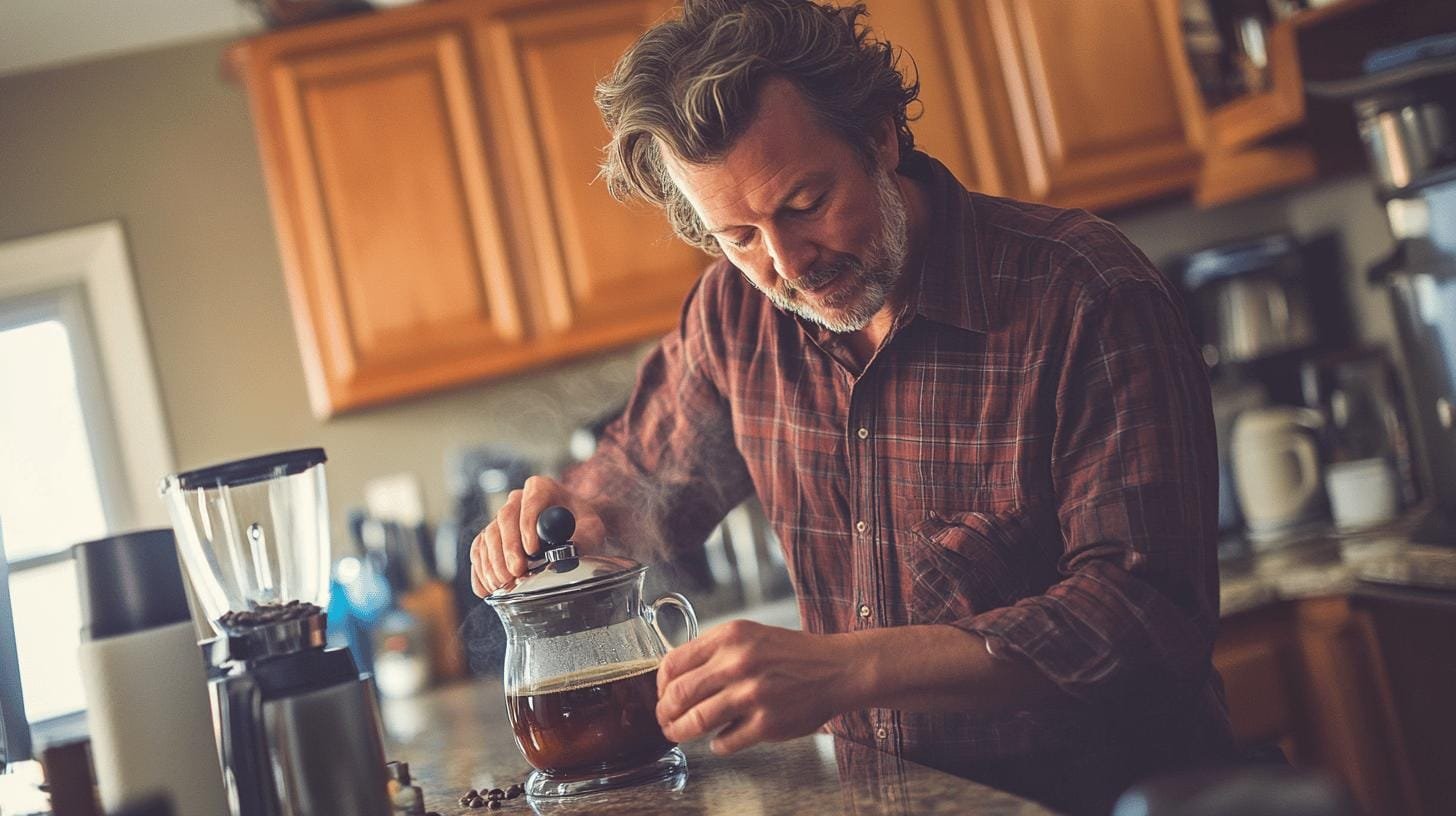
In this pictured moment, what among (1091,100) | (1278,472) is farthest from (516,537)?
(1091,100)

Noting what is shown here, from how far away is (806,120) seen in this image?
1332 millimetres

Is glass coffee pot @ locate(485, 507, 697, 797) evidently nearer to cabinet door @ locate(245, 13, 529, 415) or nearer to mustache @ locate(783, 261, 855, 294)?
mustache @ locate(783, 261, 855, 294)

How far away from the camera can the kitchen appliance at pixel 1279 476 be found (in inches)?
107

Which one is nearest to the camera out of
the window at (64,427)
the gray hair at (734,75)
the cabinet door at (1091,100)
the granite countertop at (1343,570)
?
the gray hair at (734,75)

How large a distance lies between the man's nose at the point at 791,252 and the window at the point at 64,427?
7.86 feet

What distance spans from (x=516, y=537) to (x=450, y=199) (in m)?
1.84

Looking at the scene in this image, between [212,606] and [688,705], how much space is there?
0.46 m

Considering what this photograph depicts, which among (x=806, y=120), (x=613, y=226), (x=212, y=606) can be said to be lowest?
(x=212, y=606)

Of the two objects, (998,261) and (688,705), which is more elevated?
(998,261)

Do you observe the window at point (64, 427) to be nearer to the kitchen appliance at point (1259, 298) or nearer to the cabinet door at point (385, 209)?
the cabinet door at point (385, 209)

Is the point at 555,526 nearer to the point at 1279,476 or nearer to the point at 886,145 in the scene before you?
the point at 886,145

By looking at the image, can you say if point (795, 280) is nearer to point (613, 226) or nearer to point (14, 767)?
point (14, 767)

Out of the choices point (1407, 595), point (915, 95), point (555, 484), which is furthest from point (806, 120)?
point (1407, 595)

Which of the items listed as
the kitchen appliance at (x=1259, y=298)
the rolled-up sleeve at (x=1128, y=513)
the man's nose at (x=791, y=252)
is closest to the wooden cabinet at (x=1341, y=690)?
the kitchen appliance at (x=1259, y=298)
